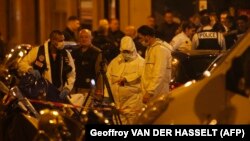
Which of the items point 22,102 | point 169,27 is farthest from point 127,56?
point 169,27

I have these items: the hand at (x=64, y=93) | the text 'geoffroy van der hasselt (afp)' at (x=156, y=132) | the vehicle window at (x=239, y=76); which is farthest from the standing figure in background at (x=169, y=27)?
the vehicle window at (x=239, y=76)

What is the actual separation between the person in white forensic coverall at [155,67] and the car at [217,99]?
4.94 meters

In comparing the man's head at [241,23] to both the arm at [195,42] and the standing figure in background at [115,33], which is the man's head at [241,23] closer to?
the arm at [195,42]

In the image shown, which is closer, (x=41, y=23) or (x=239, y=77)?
(x=239, y=77)

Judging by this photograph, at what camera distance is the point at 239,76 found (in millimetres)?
6164

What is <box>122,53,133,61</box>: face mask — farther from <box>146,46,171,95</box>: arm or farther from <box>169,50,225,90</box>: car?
<box>146,46,171,95</box>: arm

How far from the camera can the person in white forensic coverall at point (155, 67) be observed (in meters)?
11.9

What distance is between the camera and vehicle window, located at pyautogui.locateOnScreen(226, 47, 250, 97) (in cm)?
614

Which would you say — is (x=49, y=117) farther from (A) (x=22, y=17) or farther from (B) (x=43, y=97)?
(A) (x=22, y=17)

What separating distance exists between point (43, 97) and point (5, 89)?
27.3 inches

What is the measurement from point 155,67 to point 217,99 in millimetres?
5419

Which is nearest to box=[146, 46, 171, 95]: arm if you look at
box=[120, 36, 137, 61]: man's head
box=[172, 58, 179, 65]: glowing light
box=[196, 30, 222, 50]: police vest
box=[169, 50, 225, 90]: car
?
box=[120, 36, 137, 61]: man's head

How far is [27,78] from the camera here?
11.2 metres

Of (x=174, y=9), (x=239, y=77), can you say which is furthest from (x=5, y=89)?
(x=174, y=9)
